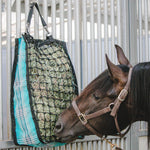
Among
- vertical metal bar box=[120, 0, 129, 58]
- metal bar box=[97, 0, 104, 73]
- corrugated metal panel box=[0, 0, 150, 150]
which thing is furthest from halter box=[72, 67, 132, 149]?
vertical metal bar box=[120, 0, 129, 58]

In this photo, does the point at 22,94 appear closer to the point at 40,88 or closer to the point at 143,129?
the point at 40,88

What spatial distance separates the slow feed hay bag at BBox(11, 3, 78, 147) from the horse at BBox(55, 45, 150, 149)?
109mm

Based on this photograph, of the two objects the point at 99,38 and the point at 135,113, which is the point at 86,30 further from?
the point at 135,113

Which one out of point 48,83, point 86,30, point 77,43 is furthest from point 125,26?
point 48,83

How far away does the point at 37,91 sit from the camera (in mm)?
2408

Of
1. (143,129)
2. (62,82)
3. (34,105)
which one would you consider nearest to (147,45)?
(143,129)

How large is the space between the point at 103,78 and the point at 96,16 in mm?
1176

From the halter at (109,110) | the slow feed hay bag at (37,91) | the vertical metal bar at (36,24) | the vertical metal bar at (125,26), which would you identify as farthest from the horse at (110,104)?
the vertical metal bar at (125,26)

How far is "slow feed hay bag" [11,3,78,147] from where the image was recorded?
238cm

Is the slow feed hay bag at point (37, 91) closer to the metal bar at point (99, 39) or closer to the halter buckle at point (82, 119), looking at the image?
the halter buckle at point (82, 119)

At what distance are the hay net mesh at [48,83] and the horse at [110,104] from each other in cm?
10

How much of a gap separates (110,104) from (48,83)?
1.65ft

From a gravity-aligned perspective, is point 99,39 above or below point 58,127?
above

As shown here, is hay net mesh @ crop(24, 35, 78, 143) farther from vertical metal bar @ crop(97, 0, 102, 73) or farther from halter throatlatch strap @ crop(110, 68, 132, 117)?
vertical metal bar @ crop(97, 0, 102, 73)
